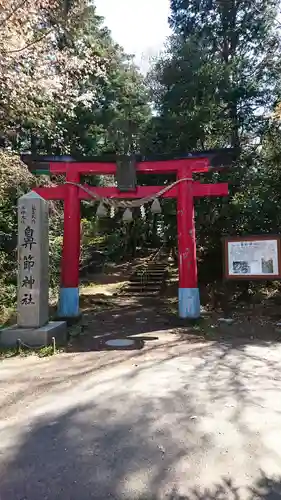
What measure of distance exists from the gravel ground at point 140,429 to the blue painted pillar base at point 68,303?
3014 millimetres

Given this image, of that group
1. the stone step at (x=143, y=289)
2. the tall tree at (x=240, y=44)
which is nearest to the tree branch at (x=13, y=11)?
the tall tree at (x=240, y=44)

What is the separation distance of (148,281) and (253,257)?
7.69m

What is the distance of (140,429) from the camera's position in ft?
11.4

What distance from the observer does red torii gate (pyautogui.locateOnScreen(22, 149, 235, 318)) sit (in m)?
8.76

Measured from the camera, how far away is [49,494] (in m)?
2.54

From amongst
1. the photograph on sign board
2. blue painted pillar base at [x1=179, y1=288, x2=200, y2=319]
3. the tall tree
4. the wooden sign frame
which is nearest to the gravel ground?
blue painted pillar base at [x1=179, y1=288, x2=200, y2=319]

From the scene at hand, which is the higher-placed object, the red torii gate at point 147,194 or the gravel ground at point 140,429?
the red torii gate at point 147,194

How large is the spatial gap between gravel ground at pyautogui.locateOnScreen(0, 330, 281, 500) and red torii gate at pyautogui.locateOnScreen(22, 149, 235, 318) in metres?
3.04

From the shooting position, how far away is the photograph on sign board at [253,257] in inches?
335

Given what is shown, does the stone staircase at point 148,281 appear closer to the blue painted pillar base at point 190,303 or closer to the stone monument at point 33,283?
the blue painted pillar base at point 190,303

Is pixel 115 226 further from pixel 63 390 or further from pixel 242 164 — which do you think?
pixel 63 390

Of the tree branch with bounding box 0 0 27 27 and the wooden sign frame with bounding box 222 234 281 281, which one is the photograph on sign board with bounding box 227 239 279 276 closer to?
the wooden sign frame with bounding box 222 234 281 281

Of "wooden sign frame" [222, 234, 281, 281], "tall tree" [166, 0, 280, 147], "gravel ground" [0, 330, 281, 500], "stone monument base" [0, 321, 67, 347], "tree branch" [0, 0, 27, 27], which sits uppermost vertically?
"tall tree" [166, 0, 280, 147]

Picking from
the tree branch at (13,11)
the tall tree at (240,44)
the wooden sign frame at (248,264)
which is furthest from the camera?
the tall tree at (240,44)
